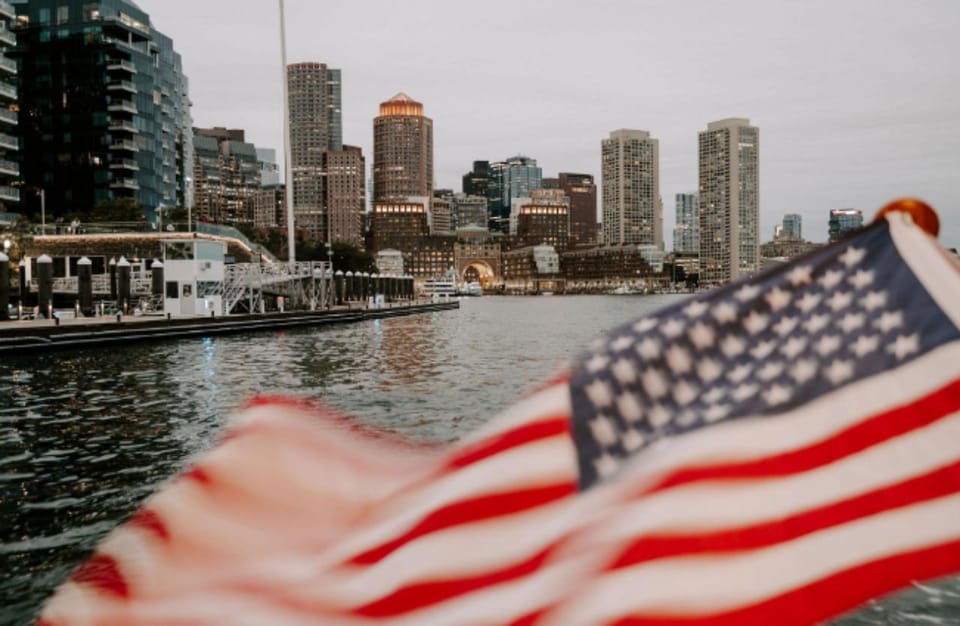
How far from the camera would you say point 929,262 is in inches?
108

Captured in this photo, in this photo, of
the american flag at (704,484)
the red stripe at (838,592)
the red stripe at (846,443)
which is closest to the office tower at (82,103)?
the american flag at (704,484)

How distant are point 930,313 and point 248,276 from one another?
60.9 metres

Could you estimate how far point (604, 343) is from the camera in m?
3.11

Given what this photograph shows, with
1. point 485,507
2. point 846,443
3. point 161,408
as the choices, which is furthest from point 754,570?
point 161,408

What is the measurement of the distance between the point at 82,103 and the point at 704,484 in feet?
403

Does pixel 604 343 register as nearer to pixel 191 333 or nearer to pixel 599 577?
pixel 599 577

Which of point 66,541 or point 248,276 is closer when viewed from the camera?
point 66,541

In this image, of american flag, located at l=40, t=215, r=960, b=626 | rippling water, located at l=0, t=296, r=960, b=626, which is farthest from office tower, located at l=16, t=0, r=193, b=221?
american flag, located at l=40, t=215, r=960, b=626

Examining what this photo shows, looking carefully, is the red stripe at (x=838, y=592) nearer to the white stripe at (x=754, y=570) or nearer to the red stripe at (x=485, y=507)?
the white stripe at (x=754, y=570)

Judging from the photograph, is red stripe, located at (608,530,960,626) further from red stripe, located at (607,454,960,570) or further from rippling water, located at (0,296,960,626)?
rippling water, located at (0,296,960,626)

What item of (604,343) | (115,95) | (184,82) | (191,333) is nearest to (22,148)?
(115,95)

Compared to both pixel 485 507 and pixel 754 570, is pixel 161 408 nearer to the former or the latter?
pixel 485 507

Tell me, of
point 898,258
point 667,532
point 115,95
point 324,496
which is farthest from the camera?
point 115,95

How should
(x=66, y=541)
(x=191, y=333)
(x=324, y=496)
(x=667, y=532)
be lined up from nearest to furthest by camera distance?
(x=667, y=532) → (x=324, y=496) → (x=66, y=541) → (x=191, y=333)
